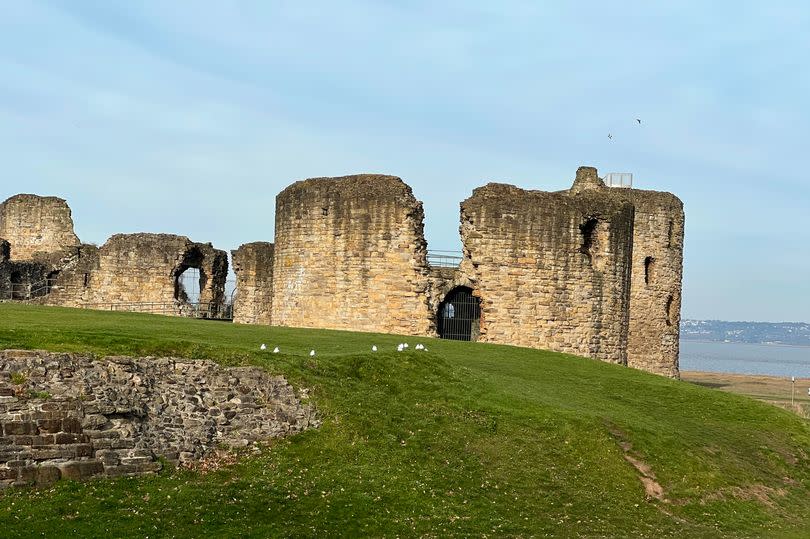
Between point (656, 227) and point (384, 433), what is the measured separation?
2981cm

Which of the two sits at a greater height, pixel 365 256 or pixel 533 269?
pixel 365 256

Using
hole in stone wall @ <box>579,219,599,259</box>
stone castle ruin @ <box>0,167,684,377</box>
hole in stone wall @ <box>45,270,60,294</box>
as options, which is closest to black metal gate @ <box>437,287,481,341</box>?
stone castle ruin @ <box>0,167,684,377</box>

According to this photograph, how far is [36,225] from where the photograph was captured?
49.6 meters

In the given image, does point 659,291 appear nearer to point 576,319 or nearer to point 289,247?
point 576,319

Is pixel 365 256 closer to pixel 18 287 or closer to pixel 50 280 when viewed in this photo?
pixel 50 280

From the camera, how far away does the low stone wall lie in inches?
627

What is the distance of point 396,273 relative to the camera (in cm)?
3409

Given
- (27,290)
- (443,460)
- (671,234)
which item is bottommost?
(443,460)

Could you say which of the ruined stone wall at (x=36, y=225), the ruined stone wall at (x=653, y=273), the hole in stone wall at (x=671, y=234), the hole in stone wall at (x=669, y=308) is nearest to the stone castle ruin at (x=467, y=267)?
the ruined stone wall at (x=653, y=273)

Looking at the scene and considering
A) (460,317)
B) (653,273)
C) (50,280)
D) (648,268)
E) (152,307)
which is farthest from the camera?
(648,268)

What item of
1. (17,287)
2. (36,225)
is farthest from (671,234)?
(36,225)

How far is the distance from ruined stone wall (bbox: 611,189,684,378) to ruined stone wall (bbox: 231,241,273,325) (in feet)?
51.2

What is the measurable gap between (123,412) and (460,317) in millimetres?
21205

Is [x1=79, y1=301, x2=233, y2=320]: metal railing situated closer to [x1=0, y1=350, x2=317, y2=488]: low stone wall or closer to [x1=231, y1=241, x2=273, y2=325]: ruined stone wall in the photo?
[x1=231, y1=241, x2=273, y2=325]: ruined stone wall
